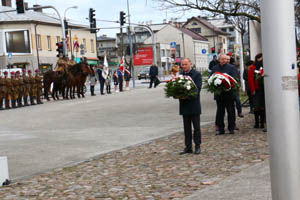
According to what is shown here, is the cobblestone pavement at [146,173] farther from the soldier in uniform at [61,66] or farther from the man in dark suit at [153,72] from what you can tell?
the man in dark suit at [153,72]

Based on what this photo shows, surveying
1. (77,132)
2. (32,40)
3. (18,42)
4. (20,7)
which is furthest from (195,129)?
(32,40)

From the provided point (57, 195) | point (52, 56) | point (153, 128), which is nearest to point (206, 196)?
point (57, 195)

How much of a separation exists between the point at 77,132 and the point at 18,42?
142 feet

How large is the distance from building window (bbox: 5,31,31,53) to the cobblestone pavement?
44.5 metres

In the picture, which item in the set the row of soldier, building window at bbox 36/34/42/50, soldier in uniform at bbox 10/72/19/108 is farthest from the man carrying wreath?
building window at bbox 36/34/42/50

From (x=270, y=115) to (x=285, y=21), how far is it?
28.4 inches

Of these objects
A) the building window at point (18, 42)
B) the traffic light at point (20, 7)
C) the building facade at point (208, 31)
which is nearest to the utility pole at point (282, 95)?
the traffic light at point (20, 7)

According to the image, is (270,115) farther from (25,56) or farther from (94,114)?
(25,56)

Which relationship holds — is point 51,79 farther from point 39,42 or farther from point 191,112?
point 39,42

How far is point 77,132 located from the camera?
47.9ft

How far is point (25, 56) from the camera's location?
199 ft

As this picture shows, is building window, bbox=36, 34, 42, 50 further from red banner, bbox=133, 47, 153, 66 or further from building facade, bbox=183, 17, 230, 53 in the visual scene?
building facade, bbox=183, 17, 230, 53

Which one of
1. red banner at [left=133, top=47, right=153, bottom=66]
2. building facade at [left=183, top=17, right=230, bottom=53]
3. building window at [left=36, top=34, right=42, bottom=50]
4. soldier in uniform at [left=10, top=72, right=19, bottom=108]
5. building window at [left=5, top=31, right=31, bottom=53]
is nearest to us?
soldier in uniform at [left=10, top=72, right=19, bottom=108]

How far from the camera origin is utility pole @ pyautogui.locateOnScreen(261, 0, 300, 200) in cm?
411
